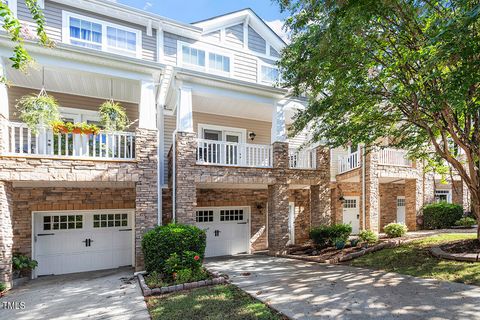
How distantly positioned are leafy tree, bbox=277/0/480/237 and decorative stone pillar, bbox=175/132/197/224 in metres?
3.74

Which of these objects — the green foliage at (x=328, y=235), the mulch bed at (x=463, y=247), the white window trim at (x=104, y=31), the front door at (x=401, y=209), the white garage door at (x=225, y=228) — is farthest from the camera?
the front door at (x=401, y=209)

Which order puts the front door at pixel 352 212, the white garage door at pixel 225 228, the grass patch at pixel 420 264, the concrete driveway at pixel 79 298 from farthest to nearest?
the front door at pixel 352 212
the white garage door at pixel 225 228
the grass patch at pixel 420 264
the concrete driveway at pixel 79 298

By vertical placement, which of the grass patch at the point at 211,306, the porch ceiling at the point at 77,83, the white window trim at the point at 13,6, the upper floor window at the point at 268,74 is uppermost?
the white window trim at the point at 13,6

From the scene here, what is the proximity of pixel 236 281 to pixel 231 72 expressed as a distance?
27.9 ft

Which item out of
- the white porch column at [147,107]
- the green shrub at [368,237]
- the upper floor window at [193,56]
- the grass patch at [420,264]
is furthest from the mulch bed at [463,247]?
the upper floor window at [193,56]

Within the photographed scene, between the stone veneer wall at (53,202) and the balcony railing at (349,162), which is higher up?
the balcony railing at (349,162)

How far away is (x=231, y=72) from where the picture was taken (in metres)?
11.8

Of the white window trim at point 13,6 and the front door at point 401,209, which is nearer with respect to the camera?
the white window trim at point 13,6

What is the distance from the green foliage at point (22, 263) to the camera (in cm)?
759

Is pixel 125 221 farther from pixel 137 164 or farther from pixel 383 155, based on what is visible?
pixel 383 155

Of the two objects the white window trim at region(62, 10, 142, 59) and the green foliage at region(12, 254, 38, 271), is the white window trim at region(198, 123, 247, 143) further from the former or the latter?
the green foliage at region(12, 254, 38, 271)

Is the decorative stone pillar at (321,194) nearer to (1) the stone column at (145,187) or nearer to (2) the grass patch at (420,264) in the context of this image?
(2) the grass patch at (420,264)

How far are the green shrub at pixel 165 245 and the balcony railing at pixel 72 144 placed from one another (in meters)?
2.54

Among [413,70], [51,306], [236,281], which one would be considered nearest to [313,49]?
[413,70]
